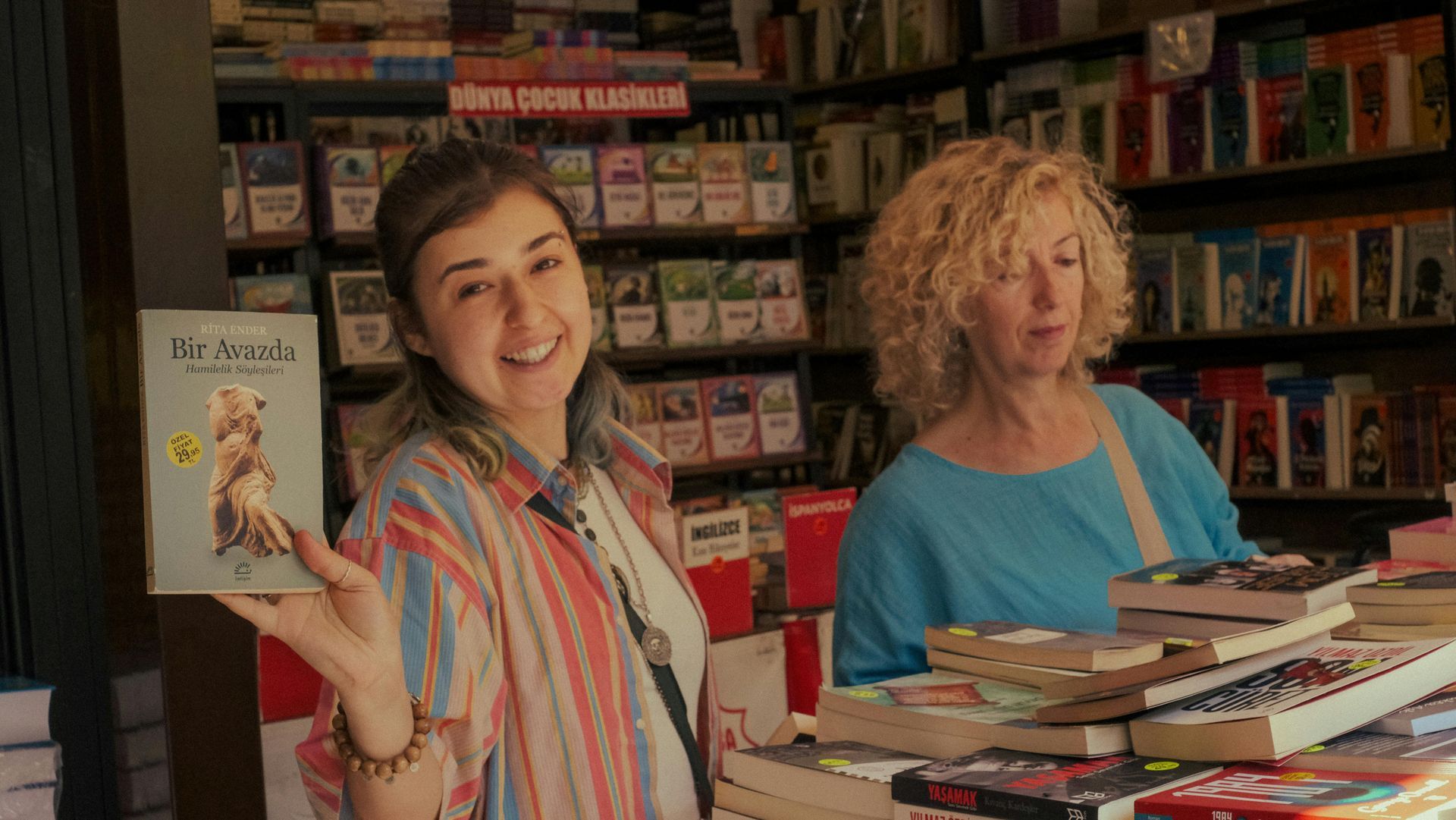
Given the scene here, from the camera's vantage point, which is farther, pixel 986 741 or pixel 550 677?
pixel 550 677

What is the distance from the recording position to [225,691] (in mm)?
1438

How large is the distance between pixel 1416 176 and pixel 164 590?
14.8 feet

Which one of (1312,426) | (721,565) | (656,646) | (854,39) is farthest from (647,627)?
(854,39)

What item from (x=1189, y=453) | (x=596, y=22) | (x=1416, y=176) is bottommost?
(x=1189, y=453)

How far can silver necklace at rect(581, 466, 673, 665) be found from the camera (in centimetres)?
159

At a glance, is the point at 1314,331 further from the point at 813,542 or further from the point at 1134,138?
the point at 813,542

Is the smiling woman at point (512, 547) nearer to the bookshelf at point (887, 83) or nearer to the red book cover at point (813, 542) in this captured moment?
the red book cover at point (813, 542)

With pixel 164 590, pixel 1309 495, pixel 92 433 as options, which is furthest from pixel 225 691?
pixel 1309 495

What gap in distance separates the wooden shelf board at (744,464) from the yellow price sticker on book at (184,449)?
395cm

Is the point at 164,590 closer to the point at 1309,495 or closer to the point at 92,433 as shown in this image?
the point at 92,433

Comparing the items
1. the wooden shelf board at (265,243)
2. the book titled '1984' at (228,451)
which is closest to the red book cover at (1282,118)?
the wooden shelf board at (265,243)

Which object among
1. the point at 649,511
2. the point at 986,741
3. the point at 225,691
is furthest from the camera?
the point at 649,511

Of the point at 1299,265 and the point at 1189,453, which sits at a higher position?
the point at 1299,265

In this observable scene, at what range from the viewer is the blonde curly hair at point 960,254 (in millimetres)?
2123
